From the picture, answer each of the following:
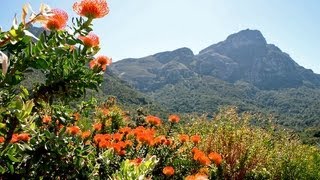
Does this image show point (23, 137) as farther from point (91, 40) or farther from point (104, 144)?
point (104, 144)

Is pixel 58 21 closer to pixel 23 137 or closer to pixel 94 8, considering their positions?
pixel 94 8

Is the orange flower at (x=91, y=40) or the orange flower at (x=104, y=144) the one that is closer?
the orange flower at (x=91, y=40)

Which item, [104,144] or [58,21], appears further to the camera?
[104,144]

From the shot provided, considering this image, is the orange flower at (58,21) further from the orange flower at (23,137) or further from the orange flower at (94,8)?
the orange flower at (23,137)

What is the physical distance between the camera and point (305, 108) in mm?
178375

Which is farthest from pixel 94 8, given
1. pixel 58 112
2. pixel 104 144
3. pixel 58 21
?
pixel 104 144

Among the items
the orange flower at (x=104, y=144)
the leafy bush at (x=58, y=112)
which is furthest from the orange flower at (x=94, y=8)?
the orange flower at (x=104, y=144)

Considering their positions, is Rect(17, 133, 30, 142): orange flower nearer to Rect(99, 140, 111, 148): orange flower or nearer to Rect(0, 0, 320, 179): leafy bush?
Rect(0, 0, 320, 179): leafy bush

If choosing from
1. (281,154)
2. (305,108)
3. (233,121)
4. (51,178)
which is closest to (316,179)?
(281,154)

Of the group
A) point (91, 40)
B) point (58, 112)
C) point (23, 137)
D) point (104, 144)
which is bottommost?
point (104, 144)

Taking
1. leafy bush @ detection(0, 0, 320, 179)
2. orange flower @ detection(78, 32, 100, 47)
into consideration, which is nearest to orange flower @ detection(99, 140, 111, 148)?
leafy bush @ detection(0, 0, 320, 179)

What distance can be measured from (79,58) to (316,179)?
21.3ft

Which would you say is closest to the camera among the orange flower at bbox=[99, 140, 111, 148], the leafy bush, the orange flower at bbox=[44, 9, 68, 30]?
the leafy bush

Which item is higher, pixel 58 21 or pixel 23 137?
pixel 58 21
